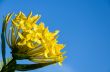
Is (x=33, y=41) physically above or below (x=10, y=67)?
above

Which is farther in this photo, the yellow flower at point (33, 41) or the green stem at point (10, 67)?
the yellow flower at point (33, 41)

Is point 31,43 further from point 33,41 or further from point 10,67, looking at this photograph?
point 10,67

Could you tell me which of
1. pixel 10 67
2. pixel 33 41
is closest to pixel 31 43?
pixel 33 41

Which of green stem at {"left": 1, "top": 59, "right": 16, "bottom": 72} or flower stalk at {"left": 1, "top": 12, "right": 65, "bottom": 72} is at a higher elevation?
flower stalk at {"left": 1, "top": 12, "right": 65, "bottom": 72}

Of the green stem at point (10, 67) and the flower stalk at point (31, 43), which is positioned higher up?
the flower stalk at point (31, 43)

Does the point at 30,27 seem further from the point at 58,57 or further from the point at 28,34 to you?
the point at 58,57

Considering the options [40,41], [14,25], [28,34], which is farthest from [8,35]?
[40,41]

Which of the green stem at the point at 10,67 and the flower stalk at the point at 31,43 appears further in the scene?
the flower stalk at the point at 31,43

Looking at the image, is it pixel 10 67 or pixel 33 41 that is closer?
pixel 10 67
